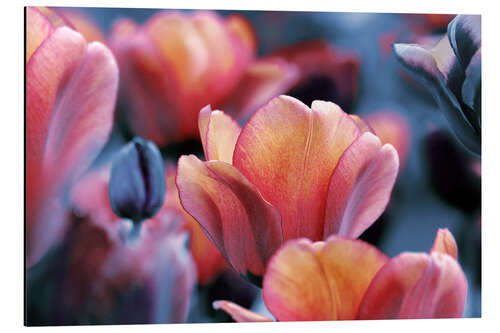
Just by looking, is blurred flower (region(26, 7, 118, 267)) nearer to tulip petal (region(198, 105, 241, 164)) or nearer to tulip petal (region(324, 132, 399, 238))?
tulip petal (region(198, 105, 241, 164))

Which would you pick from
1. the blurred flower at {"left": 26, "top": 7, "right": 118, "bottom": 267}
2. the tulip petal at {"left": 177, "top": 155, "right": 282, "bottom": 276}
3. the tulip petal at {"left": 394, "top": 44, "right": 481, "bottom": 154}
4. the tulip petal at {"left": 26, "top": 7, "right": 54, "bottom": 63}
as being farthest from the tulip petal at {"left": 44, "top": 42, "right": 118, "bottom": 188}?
the tulip petal at {"left": 394, "top": 44, "right": 481, "bottom": 154}

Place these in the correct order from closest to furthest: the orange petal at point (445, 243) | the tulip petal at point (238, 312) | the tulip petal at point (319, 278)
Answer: the tulip petal at point (319, 278) → the tulip petal at point (238, 312) → the orange petal at point (445, 243)

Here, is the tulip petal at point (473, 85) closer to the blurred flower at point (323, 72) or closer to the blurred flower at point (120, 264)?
the blurred flower at point (323, 72)

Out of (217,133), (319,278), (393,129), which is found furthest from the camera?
(393,129)

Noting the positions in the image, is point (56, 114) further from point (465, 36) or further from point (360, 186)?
point (465, 36)

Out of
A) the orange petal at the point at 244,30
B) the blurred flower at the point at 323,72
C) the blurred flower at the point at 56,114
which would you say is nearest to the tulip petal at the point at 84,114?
the blurred flower at the point at 56,114

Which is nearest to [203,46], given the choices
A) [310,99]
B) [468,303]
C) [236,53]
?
[236,53]

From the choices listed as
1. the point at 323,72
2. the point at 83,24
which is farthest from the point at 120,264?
the point at 323,72
